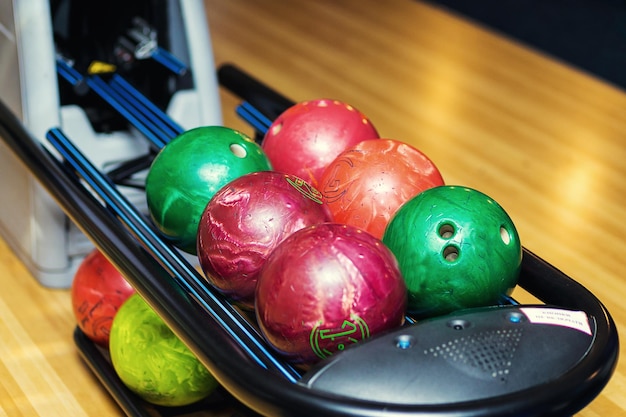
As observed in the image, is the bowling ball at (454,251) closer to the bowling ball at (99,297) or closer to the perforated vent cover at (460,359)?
the perforated vent cover at (460,359)

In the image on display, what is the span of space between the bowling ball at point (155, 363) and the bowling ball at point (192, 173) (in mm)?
140

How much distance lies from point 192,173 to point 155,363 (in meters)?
0.30

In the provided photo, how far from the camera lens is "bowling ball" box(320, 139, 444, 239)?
139 cm

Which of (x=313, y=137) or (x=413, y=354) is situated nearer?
(x=413, y=354)

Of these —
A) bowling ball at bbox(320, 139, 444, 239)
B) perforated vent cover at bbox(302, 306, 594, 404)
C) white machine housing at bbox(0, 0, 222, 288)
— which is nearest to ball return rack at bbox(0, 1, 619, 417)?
perforated vent cover at bbox(302, 306, 594, 404)

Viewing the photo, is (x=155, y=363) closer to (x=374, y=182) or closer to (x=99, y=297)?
(x=99, y=297)

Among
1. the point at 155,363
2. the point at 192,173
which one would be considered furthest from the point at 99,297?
the point at 192,173

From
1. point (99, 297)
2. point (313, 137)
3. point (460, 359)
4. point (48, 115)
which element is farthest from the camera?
point (48, 115)

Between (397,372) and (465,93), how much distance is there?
1980 mm

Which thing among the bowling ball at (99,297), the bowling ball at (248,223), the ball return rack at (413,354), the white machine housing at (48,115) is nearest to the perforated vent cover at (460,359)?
the ball return rack at (413,354)

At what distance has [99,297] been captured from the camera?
1671 millimetres

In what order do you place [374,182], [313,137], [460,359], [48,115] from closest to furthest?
[460,359] < [374,182] < [313,137] < [48,115]

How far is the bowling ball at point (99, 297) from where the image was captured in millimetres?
1670

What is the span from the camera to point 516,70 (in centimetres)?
312
